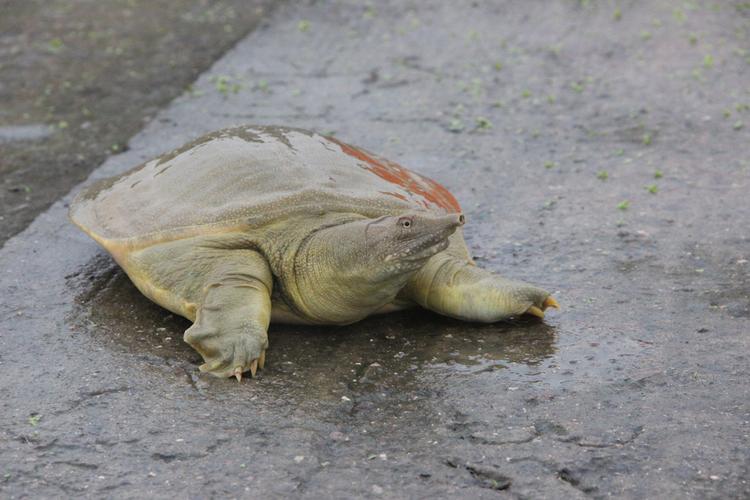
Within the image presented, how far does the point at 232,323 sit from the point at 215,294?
0.48 feet

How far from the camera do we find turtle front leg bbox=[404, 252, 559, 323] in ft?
11.6

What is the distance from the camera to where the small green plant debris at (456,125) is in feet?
19.5

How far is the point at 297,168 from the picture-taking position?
3.66m

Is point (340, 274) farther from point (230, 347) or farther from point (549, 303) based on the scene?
point (549, 303)

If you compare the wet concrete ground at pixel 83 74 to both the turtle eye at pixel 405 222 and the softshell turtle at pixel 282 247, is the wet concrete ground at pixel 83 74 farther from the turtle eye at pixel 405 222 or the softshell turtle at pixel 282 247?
the turtle eye at pixel 405 222

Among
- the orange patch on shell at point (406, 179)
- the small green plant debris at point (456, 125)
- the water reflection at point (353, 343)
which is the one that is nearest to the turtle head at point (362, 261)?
the water reflection at point (353, 343)

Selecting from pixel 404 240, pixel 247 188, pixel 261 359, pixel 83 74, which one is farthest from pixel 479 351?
pixel 83 74

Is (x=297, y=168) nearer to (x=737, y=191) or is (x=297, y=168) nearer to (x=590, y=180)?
(x=590, y=180)

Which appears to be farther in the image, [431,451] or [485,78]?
[485,78]

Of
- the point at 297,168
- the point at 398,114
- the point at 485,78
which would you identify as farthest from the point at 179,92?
the point at 297,168

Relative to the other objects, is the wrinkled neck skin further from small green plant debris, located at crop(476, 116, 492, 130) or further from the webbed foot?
small green plant debris, located at crop(476, 116, 492, 130)

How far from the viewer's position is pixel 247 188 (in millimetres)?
3611

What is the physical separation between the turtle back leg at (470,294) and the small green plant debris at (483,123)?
2452 millimetres

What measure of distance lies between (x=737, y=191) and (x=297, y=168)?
2.32m
